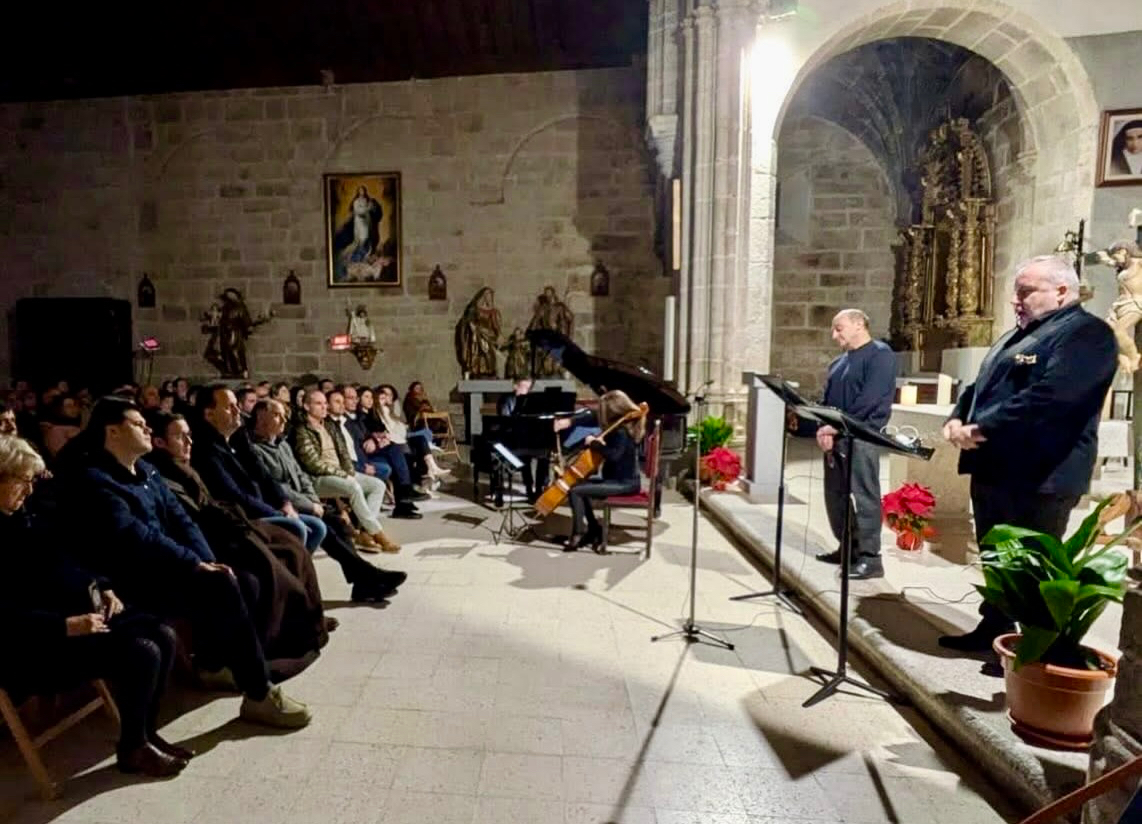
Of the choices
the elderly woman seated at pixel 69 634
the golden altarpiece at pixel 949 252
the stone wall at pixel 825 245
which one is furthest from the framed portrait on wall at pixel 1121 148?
the elderly woman seated at pixel 69 634

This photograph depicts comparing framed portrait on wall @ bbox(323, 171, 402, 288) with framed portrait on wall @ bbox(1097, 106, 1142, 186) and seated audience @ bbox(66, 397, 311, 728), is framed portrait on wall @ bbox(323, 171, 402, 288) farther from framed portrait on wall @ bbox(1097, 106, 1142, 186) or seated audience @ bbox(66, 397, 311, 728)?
framed portrait on wall @ bbox(1097, 106, 1142, 186)

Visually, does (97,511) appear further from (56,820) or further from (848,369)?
(848,369)

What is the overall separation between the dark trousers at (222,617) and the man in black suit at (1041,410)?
9.87 feet

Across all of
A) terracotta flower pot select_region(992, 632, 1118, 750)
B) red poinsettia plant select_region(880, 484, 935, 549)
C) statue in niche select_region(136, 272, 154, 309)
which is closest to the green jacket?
red poinsettia plant select_region(880, 484, 935, 549)

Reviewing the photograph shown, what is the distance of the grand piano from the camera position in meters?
4.99

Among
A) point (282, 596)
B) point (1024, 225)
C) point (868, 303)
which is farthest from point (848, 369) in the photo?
point (868, 303)

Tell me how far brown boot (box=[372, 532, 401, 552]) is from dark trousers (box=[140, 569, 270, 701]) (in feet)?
7.87

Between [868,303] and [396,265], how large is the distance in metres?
8.09

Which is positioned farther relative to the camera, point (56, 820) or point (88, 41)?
point (88, 41)

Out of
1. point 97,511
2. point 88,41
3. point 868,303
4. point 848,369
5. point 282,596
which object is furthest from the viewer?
point 868,303

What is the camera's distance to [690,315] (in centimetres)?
738

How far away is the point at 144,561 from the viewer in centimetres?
262

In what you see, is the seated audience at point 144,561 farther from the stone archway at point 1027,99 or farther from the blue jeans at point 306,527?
the stone archway at point 1027,99

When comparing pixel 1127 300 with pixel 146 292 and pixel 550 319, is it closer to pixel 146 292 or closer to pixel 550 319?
pixel 550 319
